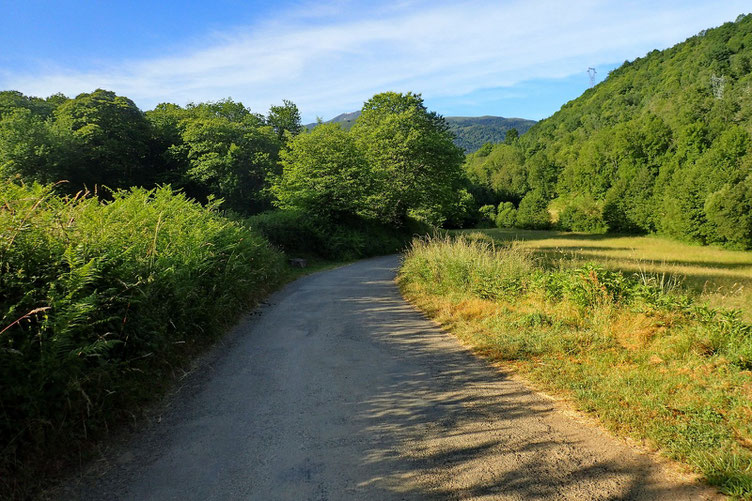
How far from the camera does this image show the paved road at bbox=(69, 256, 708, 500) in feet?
9.70

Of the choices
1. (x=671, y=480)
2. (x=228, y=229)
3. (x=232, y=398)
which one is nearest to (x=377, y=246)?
(x=228, y=229)

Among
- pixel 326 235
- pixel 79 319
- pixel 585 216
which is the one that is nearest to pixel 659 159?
pixel 585 216

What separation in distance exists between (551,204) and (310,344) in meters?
71.3

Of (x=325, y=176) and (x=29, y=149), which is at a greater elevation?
(x=29, y=149)

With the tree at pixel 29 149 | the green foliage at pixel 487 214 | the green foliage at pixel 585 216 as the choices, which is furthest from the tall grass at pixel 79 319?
the green foliage at pixel 487 214

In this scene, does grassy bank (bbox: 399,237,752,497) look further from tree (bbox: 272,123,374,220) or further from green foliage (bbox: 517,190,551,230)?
green foliage (bbox: 517,190,551,230)

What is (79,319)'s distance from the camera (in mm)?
3928

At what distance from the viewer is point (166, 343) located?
5.49 metres

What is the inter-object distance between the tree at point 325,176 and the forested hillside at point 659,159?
3189 centimetres

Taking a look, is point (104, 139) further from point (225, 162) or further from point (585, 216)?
point (585, 216)

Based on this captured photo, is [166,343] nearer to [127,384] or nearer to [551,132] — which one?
[127,384]

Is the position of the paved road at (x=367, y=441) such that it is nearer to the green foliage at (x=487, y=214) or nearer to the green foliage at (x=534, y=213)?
the green foliage at (x=534, y=213)

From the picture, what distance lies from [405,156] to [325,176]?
26.8 feet

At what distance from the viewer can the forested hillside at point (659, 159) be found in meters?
37.9
